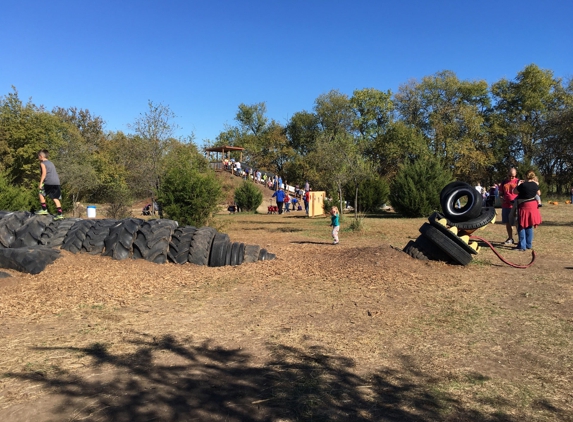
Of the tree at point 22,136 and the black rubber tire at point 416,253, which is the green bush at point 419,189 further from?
Answer: the tree at point 22,136

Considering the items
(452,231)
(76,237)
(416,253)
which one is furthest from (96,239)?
(452,231)

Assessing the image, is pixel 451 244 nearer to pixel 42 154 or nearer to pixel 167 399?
pixel 167 399

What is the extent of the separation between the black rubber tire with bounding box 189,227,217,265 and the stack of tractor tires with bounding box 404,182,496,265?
3.32 m

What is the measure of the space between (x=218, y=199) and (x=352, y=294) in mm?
7315

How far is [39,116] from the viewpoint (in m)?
39.0

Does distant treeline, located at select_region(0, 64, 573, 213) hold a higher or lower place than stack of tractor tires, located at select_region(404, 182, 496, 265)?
higher

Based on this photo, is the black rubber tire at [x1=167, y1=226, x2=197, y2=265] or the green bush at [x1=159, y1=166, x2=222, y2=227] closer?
the black rubber tire at [x1=167, y1=226, x2=197, y2=265]

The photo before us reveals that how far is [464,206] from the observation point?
8539 millimetres

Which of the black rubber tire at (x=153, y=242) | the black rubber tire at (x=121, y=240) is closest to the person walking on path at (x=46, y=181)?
the black rubber tire at (x=121, y=240)

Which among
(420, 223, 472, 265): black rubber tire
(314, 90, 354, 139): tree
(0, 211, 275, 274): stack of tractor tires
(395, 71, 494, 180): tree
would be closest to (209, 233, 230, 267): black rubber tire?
(0, 211, 275, 274): stack of tractor tires

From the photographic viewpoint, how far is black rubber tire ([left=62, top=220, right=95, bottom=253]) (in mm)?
6934

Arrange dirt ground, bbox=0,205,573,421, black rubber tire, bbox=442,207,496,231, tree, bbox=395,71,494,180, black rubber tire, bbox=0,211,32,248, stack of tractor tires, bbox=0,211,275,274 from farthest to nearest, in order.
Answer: tree, bbox=395,71,494,180, black rubber tire, bbox=442,207,496,231, stack of tractor tires, bbox=0,211,275,274, black rubber tire, bbox=0,211,32,248, dirt ground, bbox=0,205,573,421

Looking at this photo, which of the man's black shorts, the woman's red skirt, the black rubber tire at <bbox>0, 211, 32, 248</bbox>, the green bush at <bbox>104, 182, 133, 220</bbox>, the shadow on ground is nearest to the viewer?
the shadow on ground

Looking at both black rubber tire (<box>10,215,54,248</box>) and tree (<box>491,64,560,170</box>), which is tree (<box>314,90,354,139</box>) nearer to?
tree (<box>491,64,560,170</box>)
